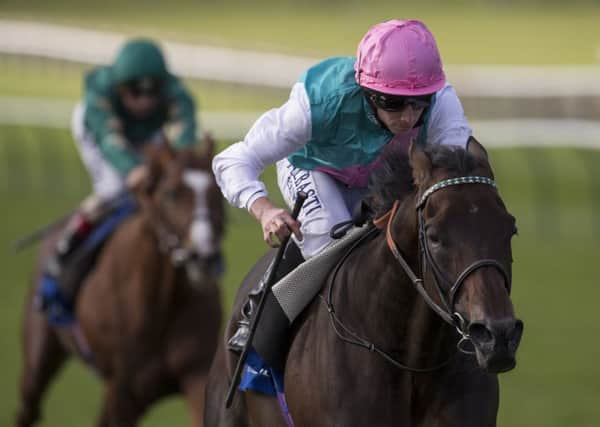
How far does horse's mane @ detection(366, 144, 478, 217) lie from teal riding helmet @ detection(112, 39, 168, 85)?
4.32m

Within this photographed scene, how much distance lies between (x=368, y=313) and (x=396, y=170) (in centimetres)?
48

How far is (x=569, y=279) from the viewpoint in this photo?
12.9m

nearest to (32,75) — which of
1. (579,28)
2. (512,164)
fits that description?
(579,28)

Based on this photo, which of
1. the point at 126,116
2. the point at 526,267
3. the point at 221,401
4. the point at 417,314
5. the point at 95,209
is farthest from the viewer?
the point at 526,267

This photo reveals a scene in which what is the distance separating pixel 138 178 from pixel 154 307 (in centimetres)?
73

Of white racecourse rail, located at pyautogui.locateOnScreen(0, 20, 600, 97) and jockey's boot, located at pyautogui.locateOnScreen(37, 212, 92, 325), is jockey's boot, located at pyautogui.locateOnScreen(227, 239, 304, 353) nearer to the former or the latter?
jockey's boot, located at pyautogui.locateOnScreen(37, 212, 92, 325)

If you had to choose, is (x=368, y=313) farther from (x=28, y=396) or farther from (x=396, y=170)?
(x=28, y=396)

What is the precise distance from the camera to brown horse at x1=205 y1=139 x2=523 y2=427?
3.92 meters

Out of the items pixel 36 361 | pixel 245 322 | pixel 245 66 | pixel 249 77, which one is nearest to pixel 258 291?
pixel 245 322

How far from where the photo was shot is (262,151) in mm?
4816

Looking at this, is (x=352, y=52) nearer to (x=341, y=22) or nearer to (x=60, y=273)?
(x=341, y=22)

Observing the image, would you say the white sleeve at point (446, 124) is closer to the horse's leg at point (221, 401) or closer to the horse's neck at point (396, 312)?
the horse's neck at point (396, 312)

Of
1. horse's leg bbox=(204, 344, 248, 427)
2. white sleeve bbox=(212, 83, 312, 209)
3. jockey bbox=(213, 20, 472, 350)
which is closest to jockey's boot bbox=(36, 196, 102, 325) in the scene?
horse's leg bbox=(204, 344, 248, 427)

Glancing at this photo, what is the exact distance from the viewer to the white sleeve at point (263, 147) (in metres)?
4.74
